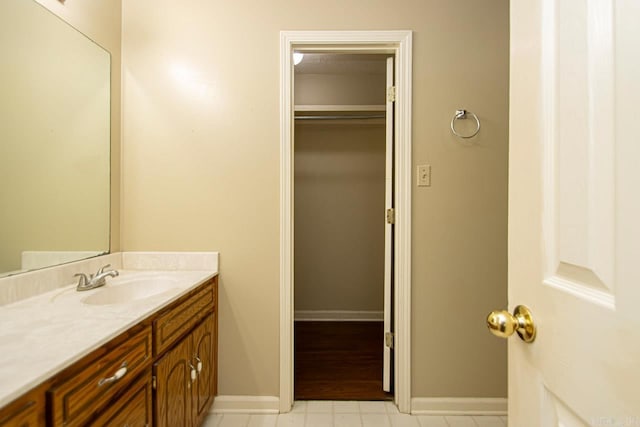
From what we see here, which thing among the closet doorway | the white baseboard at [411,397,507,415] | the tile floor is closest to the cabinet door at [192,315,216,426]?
the tile floor

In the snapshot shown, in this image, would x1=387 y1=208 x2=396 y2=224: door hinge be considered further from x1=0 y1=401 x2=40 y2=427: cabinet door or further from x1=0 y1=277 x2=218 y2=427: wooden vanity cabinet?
x1=0 y1=401 x2=40 y2=427: cabinet door

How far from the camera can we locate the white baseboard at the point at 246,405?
68.2 inches

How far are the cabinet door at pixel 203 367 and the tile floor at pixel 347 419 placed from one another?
21cm

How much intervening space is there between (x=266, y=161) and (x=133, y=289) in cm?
95

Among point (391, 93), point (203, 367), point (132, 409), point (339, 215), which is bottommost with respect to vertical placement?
point (203, 367)

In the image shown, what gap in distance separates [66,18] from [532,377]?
2124 millimetres

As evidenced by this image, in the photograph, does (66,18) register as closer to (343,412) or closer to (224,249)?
(224,249)

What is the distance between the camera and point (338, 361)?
7.65 ft

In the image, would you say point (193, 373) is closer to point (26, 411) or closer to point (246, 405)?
point (246, 405)

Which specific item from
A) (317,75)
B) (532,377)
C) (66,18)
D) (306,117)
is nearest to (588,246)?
(532,377)

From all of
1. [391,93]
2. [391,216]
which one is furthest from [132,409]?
[391,93]

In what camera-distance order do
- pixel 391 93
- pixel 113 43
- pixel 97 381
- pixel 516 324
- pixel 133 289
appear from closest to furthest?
1. pixel 516 324
2. pixel 97 381
3. pixel 133 289
4. pixel 113 43
5. pixel 391 93

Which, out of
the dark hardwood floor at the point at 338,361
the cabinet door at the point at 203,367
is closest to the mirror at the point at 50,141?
the cabinet door at the point at 203,367

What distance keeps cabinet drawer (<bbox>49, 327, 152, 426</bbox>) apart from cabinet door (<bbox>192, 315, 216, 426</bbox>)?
17.4 inches
